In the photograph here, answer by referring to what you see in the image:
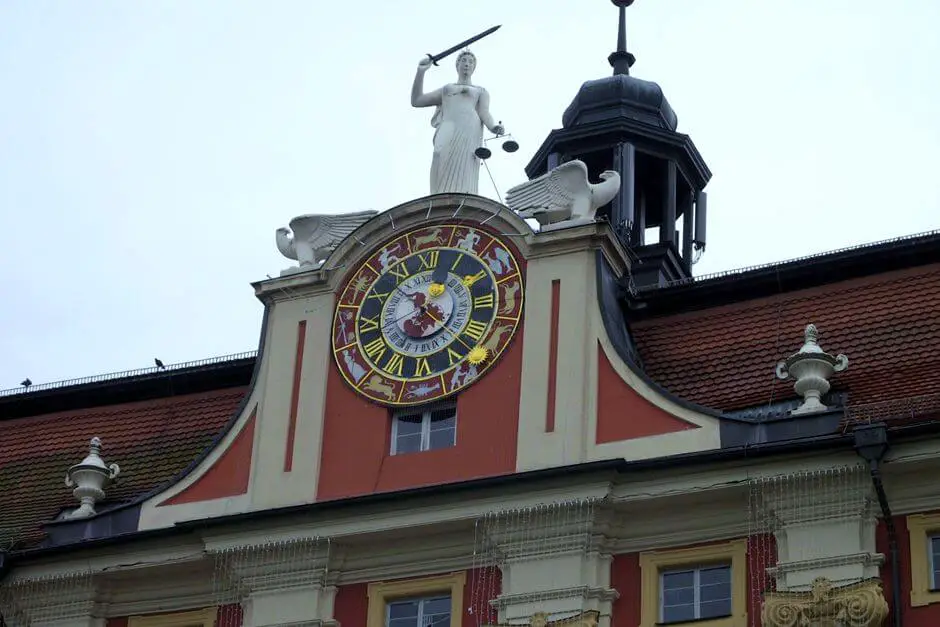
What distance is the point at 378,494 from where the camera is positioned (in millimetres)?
33125

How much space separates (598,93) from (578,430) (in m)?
10.9

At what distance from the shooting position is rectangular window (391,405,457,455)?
33938 mm

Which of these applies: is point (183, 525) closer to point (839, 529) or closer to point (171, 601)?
point (171, 601)

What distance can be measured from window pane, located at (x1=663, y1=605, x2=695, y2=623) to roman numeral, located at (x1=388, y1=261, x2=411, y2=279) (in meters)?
6.41

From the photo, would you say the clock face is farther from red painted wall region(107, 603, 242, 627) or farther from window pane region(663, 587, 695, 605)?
window pane region(663, 587, 695, 605)

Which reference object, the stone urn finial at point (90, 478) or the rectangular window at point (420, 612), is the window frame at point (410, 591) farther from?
the stone urn finial at point (90, 478)

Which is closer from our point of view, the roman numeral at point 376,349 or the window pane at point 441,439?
the window pane at point 441,439

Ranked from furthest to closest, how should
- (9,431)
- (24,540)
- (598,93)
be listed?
(598,93)
(9,431)
(24,540)

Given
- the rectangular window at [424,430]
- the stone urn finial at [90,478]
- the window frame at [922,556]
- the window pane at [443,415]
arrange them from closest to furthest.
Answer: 1. the window frame at [922,556]
2. the rectangular window at [424,430]
3. the window pane at [443,415]
4. the stone urn finial at [90,478]

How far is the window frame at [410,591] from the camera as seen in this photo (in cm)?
3259

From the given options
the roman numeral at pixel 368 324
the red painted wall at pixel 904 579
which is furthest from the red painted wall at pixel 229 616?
the red painted wall at pixel 904 579

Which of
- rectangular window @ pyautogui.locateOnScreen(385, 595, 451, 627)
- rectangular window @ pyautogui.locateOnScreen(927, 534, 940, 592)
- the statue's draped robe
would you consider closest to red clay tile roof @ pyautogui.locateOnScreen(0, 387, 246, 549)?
the statue's draped robe

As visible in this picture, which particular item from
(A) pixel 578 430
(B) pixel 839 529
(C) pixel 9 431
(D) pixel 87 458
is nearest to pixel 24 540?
(D) pixel 87 458

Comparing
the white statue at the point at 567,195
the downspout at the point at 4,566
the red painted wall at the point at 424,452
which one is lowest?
the downspout at the point at 4,566
